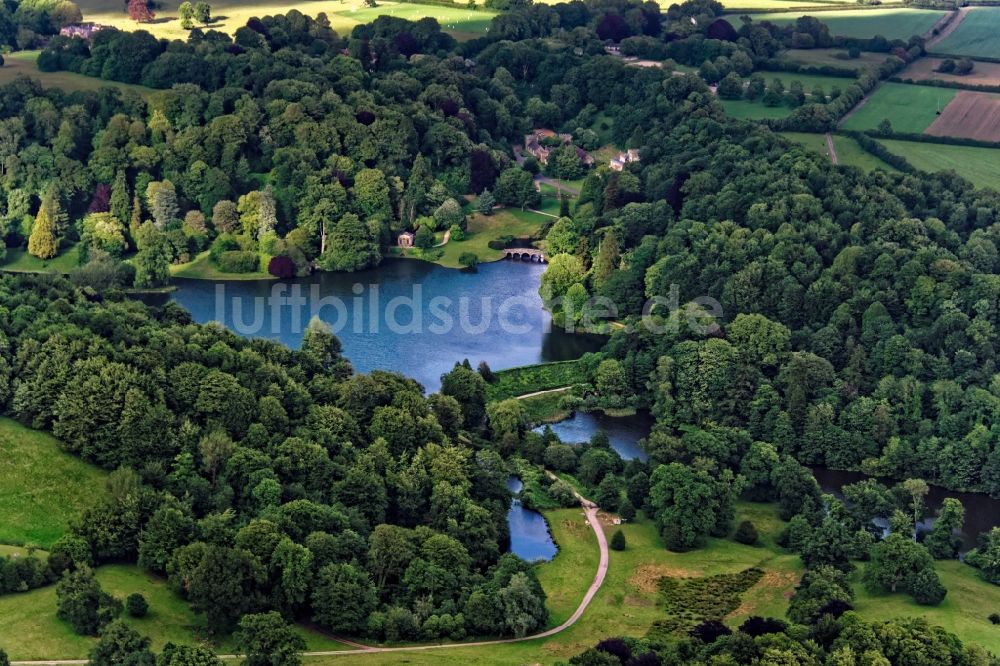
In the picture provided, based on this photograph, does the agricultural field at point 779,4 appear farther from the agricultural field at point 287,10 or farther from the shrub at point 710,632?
the shrub at point 710,632

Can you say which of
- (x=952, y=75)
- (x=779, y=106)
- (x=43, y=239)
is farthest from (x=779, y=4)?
(x=43, y=239)

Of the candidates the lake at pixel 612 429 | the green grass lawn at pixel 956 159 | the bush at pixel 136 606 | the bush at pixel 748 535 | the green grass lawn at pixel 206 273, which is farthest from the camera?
the green grass lawn at pixel 956 159

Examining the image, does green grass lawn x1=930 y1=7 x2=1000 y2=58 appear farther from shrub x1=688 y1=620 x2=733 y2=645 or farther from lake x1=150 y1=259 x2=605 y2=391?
shrub x1=688 y1=620 x2=733 y2=645

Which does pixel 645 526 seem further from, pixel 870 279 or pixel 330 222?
pixel 330 222

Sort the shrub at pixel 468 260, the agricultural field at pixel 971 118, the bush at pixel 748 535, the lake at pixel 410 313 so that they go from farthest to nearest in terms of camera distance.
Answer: the agricultural field at pixel 971 118 < the shrub at pixel 468 260 < the lake at pixel 410 313 < the bush at pixel 748 535

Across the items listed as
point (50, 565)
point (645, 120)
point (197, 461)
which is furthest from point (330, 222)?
point (50, 565)

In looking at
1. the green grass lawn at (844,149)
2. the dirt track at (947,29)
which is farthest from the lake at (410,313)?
the dirt track at (947,29)
